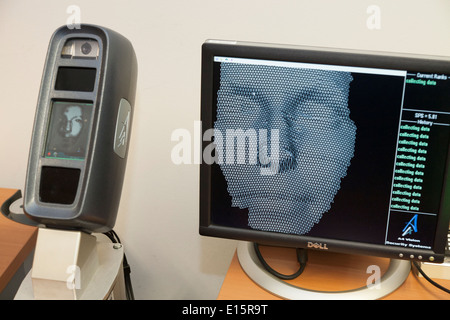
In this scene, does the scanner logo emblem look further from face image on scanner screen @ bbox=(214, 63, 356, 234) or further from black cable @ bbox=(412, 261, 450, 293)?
black cable @ bbox=(412, 261, 450, 293)

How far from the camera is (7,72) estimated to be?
1.01 m

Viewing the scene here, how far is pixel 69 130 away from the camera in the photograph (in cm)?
64

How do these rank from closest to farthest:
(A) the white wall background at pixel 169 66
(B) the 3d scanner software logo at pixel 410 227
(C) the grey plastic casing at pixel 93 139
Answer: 1. (C) the grey plastic casing at pixel 93 139
2. (B) the 3d scanner software logo at pixel 410 227
3. (A) the white wall background at pixel 169 66

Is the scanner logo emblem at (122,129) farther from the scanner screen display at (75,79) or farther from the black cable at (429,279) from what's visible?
the black cable at (429,279)

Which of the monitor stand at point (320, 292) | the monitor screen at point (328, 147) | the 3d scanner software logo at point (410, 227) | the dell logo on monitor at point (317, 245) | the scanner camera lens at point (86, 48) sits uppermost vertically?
the scanner camera lens at point (86, 48)

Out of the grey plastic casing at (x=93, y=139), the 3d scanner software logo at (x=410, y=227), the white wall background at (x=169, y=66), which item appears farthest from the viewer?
the white wall background at (x=169, y=66)

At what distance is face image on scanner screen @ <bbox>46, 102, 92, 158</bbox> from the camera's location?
63cm

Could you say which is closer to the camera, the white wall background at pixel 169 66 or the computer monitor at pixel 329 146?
the computer monitor at pixel 329 146

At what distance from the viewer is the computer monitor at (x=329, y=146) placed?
26.5 inches

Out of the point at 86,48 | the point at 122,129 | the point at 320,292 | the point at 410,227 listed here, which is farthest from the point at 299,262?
the point at 86,48

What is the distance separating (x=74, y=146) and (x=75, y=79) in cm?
10

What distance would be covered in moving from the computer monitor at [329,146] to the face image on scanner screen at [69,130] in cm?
20

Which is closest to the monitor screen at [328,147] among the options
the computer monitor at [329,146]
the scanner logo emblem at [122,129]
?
the computer monitor at [329,146]
